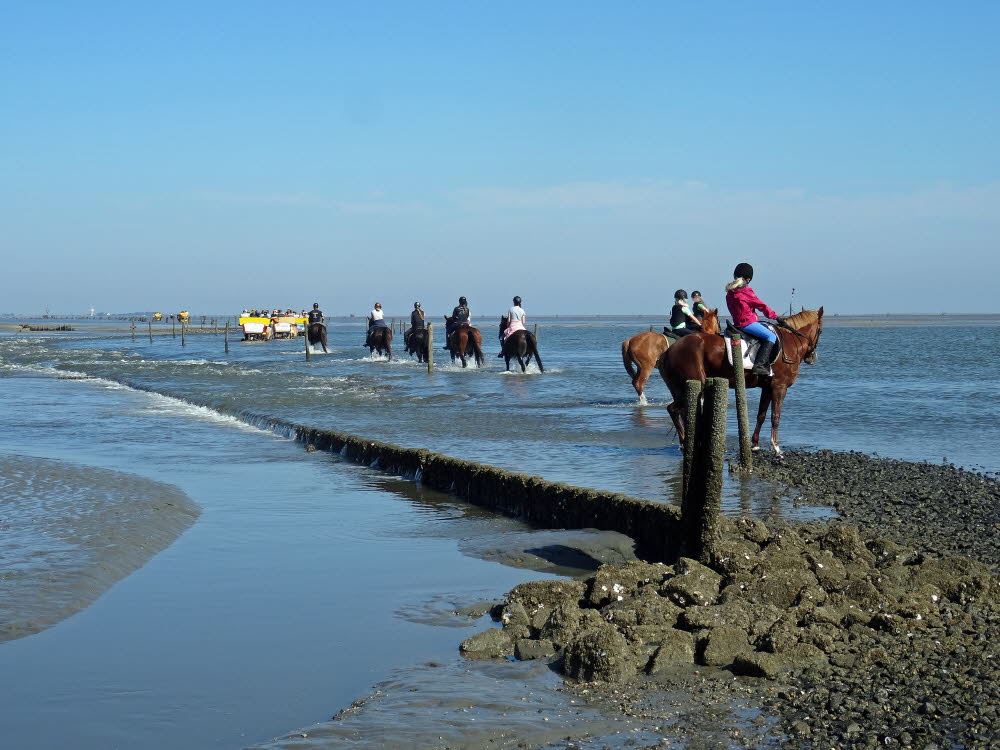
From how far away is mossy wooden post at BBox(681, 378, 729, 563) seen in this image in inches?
313

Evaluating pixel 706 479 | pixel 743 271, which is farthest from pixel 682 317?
pixel 706 479

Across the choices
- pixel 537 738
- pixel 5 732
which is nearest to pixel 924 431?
pixel 537 738

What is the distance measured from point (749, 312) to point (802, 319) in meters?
1.71

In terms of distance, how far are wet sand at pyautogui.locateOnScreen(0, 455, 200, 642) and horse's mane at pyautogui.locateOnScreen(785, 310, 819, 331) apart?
8.65 m

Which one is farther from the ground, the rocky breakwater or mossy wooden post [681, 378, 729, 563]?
mossy wooden post [681, 378, 729, 563]

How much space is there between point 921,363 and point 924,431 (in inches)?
1130

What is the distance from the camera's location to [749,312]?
1398 centimetres

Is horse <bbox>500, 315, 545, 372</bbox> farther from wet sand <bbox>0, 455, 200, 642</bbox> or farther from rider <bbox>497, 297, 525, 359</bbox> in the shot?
wet sand <bbox>0, 455, 200, 642</bbox>

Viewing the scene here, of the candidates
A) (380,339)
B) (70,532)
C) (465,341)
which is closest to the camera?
(70,532)

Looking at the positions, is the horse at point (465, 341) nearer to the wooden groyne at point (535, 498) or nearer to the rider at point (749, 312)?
the wooden groyne at point (535, 498)

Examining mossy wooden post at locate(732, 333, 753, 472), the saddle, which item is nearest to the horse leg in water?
mossy wooden post at locate(732, 333, 753, 472)

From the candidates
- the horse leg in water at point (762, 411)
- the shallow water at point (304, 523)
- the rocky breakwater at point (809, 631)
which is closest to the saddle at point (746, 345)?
the horse leg in water at point (762, 411)

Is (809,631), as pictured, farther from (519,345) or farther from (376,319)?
(376,319)

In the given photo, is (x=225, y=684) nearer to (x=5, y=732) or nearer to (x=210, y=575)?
(x=5, y=732)
